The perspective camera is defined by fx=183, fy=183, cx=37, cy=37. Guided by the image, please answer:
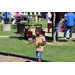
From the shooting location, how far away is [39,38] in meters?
6.20

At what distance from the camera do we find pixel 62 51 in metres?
8.98
